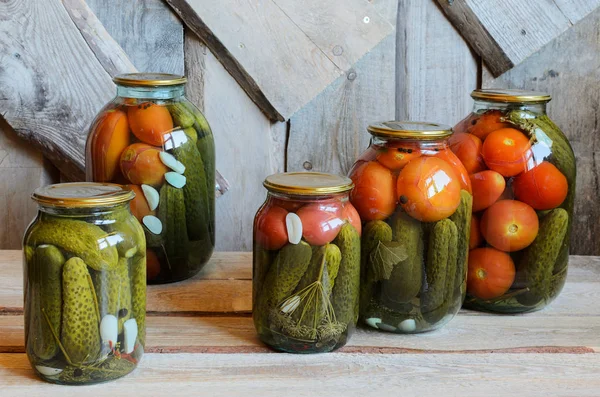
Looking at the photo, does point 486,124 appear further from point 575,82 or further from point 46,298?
point 46,298

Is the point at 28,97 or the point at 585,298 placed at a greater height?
the point at 28,97

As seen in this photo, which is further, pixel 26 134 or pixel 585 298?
pixel 26 134

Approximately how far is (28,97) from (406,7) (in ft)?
2.00

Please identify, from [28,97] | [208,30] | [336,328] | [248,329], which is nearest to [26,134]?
[28,97]

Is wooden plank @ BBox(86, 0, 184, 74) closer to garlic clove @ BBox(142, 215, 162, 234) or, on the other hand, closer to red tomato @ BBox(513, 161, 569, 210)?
garlic clove @ BBox(142, 215, 162, 234)

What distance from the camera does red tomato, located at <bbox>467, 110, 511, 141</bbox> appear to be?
97 cm

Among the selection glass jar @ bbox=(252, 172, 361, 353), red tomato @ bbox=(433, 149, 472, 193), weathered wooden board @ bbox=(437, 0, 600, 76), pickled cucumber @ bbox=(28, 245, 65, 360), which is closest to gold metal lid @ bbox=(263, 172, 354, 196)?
glass jar @ bbox=(252, 172, 361, 353)

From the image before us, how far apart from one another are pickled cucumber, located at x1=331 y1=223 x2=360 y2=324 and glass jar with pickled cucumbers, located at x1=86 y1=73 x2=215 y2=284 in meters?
0.27

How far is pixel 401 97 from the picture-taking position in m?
1.29

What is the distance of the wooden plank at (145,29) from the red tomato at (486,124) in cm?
50

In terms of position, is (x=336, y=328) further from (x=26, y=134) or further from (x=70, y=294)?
(x=26, y=134)

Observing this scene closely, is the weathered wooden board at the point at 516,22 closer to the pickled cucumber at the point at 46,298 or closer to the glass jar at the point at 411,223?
the glass jar at the point at 411,223

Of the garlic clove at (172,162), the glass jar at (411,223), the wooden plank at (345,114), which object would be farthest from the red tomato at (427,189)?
the wooden plank at (345,114)

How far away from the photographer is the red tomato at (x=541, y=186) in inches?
37.3
